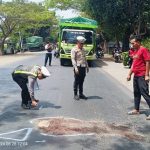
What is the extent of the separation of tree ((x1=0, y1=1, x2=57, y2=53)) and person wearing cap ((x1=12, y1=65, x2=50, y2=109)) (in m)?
43.1

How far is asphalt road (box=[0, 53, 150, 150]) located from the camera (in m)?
7.04

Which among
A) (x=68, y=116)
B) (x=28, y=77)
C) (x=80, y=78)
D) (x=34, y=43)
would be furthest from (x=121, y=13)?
(x=34, y=43)

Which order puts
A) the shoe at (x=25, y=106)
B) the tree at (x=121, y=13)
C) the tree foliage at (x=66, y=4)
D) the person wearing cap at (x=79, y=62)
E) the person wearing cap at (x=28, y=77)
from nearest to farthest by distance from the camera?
the person wearing cap at (x=28, y=77), the shoe at (x=25, y=106), the person wearing cap at (x=79, y=62), the tree at (x=121, y=13), the tree foliage at (x=66, y=4)

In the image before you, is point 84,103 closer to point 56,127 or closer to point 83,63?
point 83,63

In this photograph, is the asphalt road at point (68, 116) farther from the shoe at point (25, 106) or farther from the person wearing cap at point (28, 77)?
the person wearing cap at point (28, 77)

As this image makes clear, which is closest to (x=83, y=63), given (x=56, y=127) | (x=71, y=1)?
(x=56, y=127)

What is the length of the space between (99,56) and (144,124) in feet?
103

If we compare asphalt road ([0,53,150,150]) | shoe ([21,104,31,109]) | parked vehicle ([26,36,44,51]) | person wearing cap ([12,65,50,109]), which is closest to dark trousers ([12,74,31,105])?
person wearing cap ([12,65,50,109])

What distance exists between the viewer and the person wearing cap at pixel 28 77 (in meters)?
10.0

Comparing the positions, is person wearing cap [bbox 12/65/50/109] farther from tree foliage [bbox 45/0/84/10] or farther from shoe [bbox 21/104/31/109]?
tree foliage [bbox 45/0/84/10]

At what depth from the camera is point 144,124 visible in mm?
8805

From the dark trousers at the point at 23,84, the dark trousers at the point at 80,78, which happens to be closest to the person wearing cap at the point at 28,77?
the dark trousers at the point at 23,84

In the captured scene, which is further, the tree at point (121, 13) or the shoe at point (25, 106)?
the tree at point (121, 13)

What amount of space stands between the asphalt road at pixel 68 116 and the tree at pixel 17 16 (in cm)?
3921
